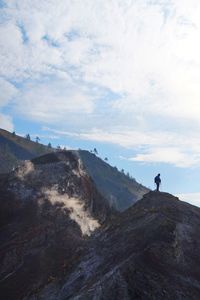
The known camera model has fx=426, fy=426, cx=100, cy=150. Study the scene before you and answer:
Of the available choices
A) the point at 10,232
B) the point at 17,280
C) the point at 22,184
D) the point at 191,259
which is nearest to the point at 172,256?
the point at 191,259

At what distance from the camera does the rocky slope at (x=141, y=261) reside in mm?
27266

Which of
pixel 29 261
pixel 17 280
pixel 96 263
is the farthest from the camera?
pixel 29 261

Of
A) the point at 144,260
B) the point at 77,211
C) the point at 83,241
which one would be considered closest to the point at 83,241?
the point at 83,241

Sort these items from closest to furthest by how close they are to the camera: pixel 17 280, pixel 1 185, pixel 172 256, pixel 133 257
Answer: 1. pixel 133 257
2. pixel 172 256
3. pixel 17 280
4. pixel 1 185

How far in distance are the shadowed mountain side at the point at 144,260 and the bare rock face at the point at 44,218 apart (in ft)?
12.3

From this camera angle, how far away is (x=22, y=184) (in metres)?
65.5

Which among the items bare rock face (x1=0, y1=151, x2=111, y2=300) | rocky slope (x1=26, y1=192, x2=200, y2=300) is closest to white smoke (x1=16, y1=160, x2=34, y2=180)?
bare rock face (x1=0, y1=151, x2=111, y2=300)

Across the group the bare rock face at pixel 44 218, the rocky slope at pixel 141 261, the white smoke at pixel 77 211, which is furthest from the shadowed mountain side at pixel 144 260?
the white smoke at pixel 77 211

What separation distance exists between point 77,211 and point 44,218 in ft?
21.9

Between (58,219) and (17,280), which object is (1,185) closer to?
(58,219)

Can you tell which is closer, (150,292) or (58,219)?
(150,292)

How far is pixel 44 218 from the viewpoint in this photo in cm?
6044

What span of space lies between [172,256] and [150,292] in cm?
573

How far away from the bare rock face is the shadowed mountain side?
375 cm
